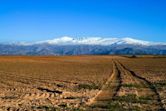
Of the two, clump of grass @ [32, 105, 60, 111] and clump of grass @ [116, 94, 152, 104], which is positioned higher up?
clump of grass @ [32, 105, 60, 111]

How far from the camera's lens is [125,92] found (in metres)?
19.9

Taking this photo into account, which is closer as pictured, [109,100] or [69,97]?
[109,100]

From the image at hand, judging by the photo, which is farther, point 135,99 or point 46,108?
point 135,99

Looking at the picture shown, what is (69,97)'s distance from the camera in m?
18.0

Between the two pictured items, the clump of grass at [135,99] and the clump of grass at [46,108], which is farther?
the clump of grass at [135,99]

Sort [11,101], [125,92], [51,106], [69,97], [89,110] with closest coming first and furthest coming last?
[89,110] < [51,106] < [11,101] < [69,97] < [125,92]

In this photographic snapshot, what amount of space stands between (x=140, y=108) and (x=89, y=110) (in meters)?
1.96

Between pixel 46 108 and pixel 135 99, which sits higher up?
pixel 46 108

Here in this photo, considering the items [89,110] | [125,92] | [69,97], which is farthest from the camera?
[125,92]

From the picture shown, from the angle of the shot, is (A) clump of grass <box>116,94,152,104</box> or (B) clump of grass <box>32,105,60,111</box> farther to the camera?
(A) clump of grass <box>116,94,152,104</box>

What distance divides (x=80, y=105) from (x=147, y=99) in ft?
11.4

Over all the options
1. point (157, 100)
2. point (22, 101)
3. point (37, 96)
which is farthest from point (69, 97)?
point (157, 100)

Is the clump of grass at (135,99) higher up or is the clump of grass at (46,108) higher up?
the clump of grass at (46,108)

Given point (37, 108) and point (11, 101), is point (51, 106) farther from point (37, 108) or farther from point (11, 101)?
point (11, 101)
